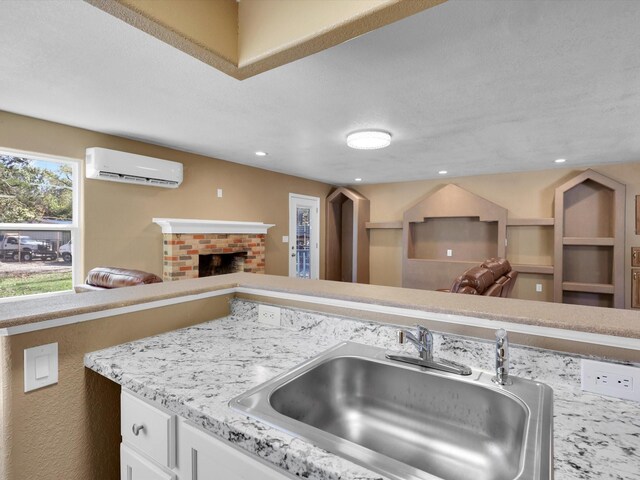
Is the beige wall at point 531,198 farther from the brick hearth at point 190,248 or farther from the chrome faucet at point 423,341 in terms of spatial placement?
the chrome faucet at point 423,341

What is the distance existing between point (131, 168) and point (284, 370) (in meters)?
3.26

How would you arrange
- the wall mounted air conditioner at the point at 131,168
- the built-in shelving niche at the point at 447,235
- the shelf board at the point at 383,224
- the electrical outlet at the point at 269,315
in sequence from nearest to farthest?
the electrical outlet at the point at 269,315 < the wall mounted air conditioner at the point at 131,168 < the built-in shelving niche at the point at 447,235 < the shelf board at the point at 383,224

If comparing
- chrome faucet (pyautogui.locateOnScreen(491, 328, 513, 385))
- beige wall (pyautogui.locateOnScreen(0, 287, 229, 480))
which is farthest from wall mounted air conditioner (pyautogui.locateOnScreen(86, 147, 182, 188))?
chrome faucet (pyautogui.locateOnScreen(491, 328, 513, 385))

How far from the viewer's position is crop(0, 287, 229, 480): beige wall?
3.22ft

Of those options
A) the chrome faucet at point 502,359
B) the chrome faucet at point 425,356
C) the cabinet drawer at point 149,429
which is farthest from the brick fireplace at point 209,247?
the chrome faucet at point 502,359

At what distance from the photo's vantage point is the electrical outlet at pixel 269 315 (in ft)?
4.94

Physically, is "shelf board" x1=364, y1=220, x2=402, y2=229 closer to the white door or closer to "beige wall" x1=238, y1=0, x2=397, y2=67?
the white door

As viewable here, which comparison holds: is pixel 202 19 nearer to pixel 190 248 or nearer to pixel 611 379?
pixel 611 379

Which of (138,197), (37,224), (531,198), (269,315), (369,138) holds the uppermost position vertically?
(369,138)

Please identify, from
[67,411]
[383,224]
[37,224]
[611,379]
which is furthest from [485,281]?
[37,224]

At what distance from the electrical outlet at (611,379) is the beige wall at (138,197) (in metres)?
3.84

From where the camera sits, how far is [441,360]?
1.09 meters

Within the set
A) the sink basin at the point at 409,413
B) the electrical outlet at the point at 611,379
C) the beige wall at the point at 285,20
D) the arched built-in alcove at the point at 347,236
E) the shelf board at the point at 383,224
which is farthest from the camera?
the arched built-in alcove at the point at 347,236

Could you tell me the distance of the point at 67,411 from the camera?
3.59 ft
